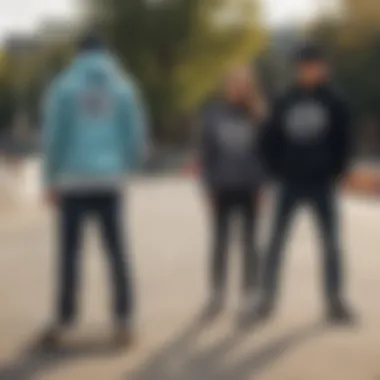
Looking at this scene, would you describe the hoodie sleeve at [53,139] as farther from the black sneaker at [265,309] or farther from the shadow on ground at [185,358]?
the black sneaker at [265,309]

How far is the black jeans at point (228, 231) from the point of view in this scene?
7230 mm

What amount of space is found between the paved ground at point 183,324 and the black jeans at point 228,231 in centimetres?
20

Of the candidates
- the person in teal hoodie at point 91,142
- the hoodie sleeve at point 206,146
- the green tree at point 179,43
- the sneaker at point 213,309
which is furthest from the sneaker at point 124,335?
the green tree at point 179,43

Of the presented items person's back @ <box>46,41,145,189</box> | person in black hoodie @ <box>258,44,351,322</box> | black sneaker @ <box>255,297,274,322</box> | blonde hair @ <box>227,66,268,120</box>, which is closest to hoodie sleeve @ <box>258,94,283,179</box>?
person in black hoodie @ <box>258,44,351,322</box>

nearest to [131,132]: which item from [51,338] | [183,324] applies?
[51,338]

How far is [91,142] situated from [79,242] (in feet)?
1.90

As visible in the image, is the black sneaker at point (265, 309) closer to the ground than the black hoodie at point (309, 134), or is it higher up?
closer to the ground

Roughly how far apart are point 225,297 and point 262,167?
1009 millimetres

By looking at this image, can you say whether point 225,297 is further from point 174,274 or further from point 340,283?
point 174,274

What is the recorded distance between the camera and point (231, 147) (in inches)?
281

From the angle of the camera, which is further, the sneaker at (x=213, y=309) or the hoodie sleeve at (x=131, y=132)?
the sneaker at (x=213, y=309)

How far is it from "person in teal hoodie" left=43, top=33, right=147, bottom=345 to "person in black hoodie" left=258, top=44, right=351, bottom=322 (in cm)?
95

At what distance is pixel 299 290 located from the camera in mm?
8305

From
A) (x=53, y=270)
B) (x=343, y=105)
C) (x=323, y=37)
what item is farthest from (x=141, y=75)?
(x=343, y=105)
